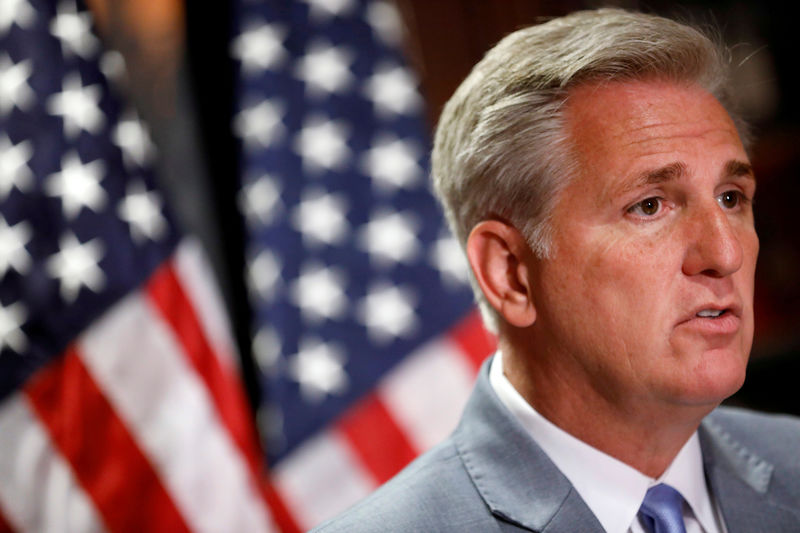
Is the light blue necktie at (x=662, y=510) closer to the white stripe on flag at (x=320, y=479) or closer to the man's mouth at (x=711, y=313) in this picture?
the man's mouth at (x=711, y=313)

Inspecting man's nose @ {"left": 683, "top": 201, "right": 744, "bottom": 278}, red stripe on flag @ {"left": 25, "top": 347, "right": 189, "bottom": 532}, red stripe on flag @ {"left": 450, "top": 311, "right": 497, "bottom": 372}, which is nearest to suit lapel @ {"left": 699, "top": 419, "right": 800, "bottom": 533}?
man's nose @ {"left": 683, "top": 201, "right": 744, "bottom": 278}

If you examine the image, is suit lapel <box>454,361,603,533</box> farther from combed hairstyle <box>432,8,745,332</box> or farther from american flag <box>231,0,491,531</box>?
american flag <box>231,0,491,531</box>

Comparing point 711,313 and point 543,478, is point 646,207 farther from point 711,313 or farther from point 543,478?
point 543,478

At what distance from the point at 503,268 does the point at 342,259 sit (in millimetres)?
1298

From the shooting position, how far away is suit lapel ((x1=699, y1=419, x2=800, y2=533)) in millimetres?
1655

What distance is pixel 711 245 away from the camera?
148 centimetres

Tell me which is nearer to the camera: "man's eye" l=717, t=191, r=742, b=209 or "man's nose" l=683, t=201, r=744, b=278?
"man's nose" l=683, t=201, r=744, b=278

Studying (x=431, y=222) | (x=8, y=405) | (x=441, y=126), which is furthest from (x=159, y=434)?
(x=441, y=126)

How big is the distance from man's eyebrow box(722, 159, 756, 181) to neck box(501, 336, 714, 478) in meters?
0.42

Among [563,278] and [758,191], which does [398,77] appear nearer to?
[563,278]

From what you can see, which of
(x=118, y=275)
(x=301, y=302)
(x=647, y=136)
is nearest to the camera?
(x=647, y=136)

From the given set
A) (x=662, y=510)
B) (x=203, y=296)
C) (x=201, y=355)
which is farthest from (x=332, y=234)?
(x=662, y=510)

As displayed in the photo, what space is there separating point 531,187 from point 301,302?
142cm

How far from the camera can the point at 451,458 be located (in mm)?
1685
